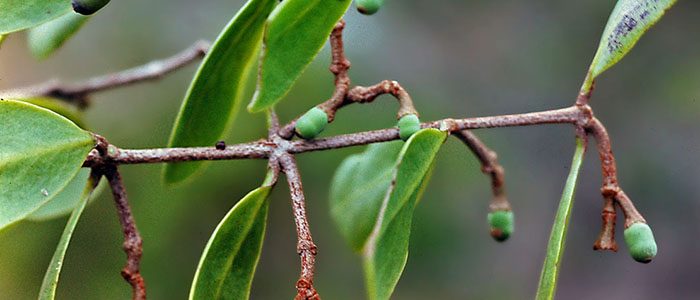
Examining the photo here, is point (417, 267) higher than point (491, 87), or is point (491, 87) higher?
point (491, 87)

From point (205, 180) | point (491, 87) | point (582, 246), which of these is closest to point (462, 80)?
point (491, 87)

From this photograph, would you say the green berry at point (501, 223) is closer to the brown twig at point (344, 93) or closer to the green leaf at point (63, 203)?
the brown twig at point (344, 93)

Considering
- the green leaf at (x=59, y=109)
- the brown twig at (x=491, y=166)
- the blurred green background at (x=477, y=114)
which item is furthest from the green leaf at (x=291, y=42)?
the blurred green background at (x=477, y=114)

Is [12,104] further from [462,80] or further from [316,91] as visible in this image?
[462,80]

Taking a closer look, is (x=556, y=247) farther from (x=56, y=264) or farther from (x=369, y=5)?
(x=56, y=264)

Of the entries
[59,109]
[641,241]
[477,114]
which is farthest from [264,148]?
[477,114]

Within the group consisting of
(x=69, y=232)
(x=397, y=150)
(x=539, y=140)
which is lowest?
(x=69, y=232)

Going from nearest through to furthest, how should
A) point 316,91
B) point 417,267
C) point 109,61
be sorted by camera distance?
point 316,91
point 417,267
point 109,61
